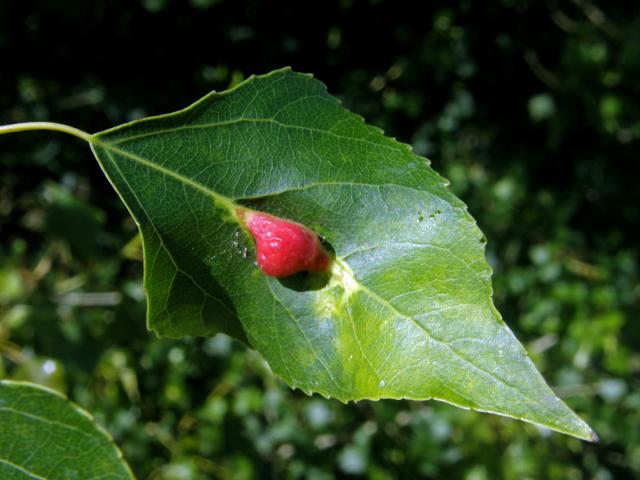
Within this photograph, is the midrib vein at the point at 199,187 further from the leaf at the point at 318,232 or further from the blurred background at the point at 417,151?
the blurred background at the point at 417,151

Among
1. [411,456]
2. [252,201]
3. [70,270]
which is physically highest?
[252,201]

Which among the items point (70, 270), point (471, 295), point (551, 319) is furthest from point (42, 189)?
point (471, 295)

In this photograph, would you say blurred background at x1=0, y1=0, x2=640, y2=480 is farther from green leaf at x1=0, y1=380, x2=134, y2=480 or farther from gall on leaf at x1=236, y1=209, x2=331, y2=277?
gall on leaf at x1=236, y1=209, x2=331, y2=277

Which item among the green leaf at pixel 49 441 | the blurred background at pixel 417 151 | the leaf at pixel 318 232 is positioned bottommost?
the blurred background at pixel 417 151

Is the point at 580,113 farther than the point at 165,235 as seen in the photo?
Yes

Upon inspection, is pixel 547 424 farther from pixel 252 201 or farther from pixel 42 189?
pixel 42 189

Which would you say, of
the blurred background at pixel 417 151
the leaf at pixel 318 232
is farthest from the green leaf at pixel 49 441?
the blurred background at pixel 417 151
